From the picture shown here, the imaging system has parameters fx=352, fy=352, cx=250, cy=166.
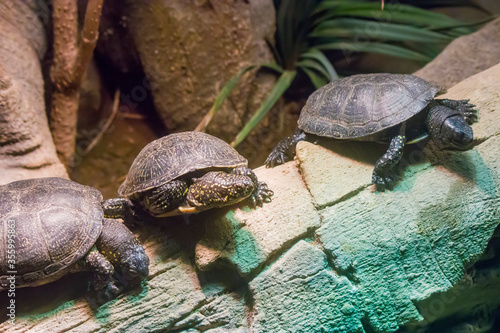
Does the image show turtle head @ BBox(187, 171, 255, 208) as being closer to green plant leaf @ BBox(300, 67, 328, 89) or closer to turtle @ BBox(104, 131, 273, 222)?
turtle @ BBox(104, 131, 273, 222)

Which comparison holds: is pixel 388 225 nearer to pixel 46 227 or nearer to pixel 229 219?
pixel 229 219

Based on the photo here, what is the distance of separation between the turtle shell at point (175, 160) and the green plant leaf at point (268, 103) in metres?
1.30

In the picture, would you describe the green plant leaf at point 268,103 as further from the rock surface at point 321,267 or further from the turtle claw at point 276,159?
the rock surface at point 321,267

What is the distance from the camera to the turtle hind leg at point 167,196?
86.7 inches

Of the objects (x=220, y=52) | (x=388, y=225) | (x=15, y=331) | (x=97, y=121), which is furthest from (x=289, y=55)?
(x=15, y=331)

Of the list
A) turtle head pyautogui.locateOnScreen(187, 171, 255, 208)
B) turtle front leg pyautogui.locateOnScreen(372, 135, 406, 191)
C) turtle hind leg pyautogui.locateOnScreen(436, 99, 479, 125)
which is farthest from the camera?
turtle hind leg pyautogui.locateOnScreen(436, 99, 479, 125)

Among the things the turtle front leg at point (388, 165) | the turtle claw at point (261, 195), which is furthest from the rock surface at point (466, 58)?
the turtle claw at point (261, 195)

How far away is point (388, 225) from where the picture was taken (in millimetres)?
2307

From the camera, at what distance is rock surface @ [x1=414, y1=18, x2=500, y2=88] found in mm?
3639

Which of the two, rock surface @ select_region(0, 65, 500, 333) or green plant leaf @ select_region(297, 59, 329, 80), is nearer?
rock surface @ select_region(0, 65, 500, 333)

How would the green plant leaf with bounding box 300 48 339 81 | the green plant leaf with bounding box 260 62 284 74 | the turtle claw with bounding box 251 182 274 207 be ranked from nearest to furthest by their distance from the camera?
the turtle claw with bounding box 251 182 274 207, the green plant leaf with bounding box 300 48 339 81, the green plant leaf with bounding box 260 62 284 74

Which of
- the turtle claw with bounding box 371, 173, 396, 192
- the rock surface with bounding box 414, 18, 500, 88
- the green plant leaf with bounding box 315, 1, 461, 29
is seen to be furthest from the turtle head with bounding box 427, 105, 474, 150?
the green plant leaf with bounding box 315, 1, 461, 29

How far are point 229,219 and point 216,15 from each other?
9.26 ft

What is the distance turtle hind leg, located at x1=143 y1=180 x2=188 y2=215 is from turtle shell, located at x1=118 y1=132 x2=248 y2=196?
1.5 inches
